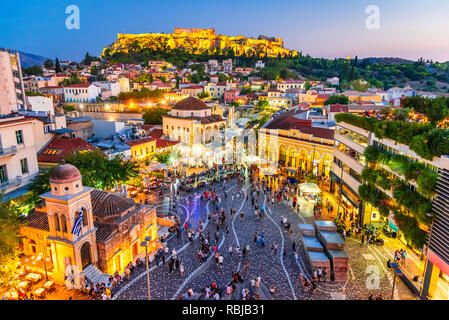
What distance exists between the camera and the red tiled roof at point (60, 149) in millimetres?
27592

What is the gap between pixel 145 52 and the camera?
13325 centimetres

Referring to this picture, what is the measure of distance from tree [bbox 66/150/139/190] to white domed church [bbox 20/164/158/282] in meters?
4.63

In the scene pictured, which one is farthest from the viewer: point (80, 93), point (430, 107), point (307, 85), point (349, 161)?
point (307, 85)

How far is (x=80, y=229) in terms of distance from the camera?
49.9 feet

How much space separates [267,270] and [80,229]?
32.6 ft

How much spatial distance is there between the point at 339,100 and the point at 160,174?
39.8 metres

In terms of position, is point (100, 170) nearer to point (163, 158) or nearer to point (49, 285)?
point (49, 285)

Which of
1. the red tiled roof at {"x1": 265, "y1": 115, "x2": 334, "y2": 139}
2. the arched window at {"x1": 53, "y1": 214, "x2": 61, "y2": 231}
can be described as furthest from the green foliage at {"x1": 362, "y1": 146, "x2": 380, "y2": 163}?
the arched window at {"x1": 53, "y1": 214, "x2": 61, "y2": 231}

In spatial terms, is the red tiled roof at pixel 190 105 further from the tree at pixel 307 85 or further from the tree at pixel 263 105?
the tree at pixel 307 85

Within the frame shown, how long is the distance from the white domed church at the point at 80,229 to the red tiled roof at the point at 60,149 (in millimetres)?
11027

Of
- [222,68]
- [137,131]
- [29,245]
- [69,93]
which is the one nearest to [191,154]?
[137,131]

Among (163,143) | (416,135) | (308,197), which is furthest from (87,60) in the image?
(416,135)
